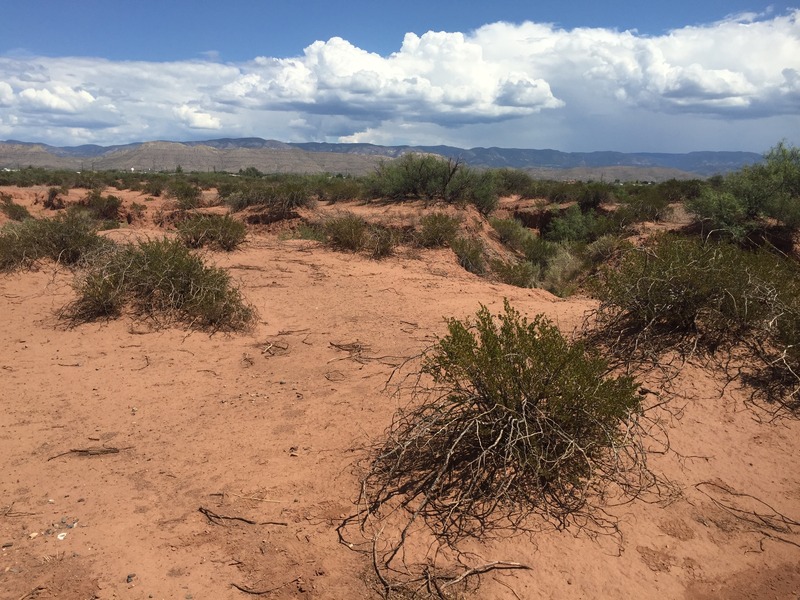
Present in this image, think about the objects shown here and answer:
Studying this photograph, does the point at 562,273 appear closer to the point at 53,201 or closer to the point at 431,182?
the point at 431,182

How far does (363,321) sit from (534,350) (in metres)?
4.31

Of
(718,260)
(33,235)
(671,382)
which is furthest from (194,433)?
(33,235)

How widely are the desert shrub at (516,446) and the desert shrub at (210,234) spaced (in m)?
9.15

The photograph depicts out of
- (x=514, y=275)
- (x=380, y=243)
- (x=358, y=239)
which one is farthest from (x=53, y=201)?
(x=514, y=275)

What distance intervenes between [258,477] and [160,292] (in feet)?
15.2

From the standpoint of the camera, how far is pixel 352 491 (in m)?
3.95

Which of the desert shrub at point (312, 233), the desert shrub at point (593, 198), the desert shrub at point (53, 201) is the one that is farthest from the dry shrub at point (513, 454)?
the desert shrub at point (53, 201)

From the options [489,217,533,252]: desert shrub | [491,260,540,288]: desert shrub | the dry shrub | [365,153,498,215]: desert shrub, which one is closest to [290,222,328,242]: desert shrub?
[365,153,498,215]: desert shrub

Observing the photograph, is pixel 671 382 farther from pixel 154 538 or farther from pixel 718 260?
pixel 154 538

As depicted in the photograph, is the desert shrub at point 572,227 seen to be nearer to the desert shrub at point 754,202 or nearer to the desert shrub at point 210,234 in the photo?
the desert shrub at point 754,202

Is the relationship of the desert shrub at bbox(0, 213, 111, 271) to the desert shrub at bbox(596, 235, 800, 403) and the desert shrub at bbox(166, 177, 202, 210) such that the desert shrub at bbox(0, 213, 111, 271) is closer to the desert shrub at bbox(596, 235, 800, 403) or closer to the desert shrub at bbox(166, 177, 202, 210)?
the desert shrub at bbox(596, 235, 800, 403)

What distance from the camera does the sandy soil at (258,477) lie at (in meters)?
3.15

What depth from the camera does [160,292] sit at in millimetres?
7777

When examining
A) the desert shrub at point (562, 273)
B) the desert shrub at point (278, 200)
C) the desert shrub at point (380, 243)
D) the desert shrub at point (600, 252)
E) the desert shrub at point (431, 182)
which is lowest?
the desert shrub at point (562, 273)
